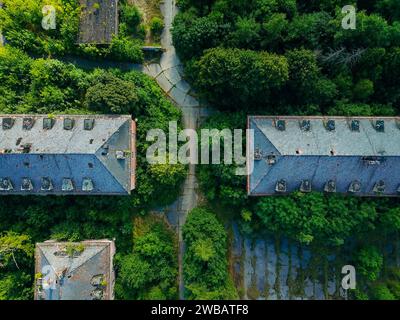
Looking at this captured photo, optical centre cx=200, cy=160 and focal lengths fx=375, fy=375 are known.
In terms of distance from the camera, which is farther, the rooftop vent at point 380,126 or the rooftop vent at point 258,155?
the rooftop vent at point 380,126

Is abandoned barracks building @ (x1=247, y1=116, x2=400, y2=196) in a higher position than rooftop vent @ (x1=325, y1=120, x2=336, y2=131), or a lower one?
lower

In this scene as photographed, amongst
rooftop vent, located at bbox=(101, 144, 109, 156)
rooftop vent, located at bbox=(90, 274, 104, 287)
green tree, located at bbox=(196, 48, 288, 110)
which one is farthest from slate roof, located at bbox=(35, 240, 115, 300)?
green tree, located at bbox=(196, 48, 288, 110)

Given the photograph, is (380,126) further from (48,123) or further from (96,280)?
(48,123)

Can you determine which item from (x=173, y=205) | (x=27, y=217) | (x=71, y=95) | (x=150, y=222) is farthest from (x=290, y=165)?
(x=27, y=217)

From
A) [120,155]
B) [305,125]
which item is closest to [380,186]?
[305,125]

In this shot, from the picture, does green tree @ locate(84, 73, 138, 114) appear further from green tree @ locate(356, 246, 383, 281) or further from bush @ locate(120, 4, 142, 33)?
green tree @ locate(356, 246, 383, 281)

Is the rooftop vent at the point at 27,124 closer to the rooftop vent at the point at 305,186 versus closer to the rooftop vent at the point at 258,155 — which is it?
the rooftop vent at the point at 258,155

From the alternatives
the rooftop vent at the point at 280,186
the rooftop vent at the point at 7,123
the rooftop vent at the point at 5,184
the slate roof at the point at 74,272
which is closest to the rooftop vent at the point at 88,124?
the rooftop vent at the point at 7,123

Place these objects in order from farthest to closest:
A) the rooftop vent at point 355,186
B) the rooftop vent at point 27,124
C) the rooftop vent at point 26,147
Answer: the rooftop vent at point 355,186, the rooftop vent at point 27,124, the rooftop vent at point 26,147
